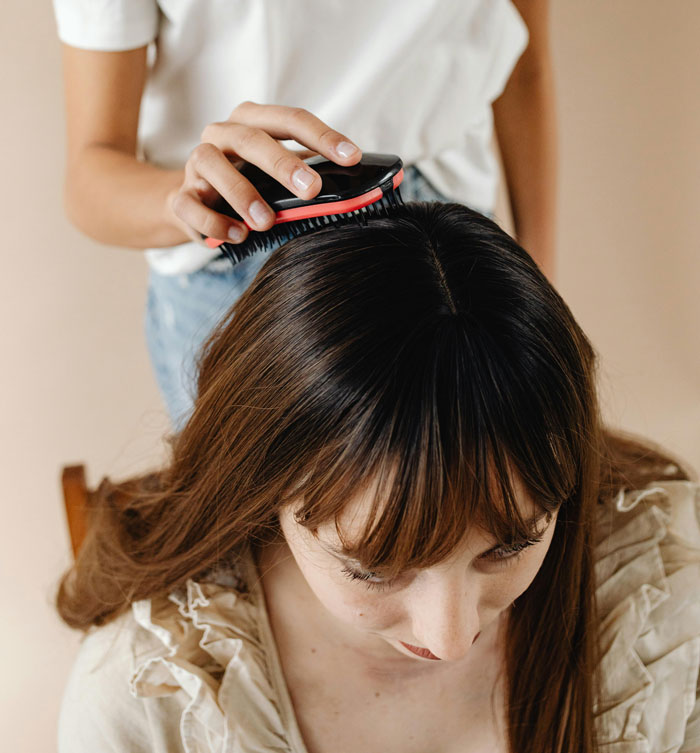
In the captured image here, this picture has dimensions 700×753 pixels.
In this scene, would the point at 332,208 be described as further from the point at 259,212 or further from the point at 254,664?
the point at 254,664

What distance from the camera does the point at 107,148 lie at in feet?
2.65

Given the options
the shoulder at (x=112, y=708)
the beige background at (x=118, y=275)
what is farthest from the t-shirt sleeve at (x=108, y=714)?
the beige background at (x=118, y=275)

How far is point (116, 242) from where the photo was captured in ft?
2.70

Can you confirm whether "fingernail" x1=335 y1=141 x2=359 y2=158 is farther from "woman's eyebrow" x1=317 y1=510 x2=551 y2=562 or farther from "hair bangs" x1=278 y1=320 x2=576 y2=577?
"woman's eyebrow" x1=317 y1=510 x2=551 y2=562

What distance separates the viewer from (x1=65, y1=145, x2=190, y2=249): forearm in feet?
2.38

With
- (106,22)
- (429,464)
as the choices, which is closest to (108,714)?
(429,464)

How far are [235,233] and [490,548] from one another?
281 millimetres

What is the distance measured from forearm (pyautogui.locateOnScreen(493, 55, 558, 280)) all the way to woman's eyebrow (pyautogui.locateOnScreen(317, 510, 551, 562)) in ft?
1.87

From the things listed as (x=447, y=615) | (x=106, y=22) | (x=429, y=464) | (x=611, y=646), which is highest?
(x=106, y=22)

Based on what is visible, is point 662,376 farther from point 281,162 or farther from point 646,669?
point 281,162

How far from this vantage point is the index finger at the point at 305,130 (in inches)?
21.9

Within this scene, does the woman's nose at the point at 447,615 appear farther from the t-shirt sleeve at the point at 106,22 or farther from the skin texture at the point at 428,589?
the t-shirt sleeve at the point at 106,22

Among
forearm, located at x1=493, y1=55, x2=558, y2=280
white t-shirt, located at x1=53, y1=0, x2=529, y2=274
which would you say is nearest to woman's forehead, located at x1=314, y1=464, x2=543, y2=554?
white t-shirt, located at x1=53, y1=0, x2=529, y2=274

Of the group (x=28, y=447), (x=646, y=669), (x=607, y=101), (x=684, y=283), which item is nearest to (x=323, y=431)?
(x=646, y=669)
